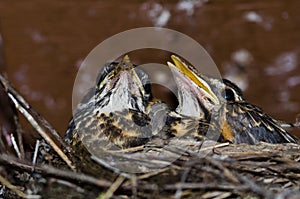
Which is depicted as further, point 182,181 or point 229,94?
point 229,94

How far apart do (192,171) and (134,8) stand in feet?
3.90

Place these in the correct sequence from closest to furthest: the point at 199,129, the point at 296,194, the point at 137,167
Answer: the point at 296,194 < the point at 137,167 < the point at 199,129

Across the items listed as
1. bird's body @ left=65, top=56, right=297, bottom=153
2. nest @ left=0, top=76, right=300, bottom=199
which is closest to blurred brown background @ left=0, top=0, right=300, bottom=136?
bird's body @ left=65, top=56, right=297, bottom=153

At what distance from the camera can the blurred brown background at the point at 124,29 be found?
9.54 feet

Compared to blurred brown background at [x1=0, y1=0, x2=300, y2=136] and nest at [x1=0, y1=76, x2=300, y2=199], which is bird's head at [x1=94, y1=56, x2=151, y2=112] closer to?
blurred brown background at [x1=0, y1=0, x2=300, y2=136]

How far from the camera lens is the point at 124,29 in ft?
9.73

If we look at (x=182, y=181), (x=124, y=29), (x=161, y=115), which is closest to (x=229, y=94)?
(x=161, y=115)

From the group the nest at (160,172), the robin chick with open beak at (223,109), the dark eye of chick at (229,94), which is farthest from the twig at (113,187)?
the dark eye of chick at (229,94)

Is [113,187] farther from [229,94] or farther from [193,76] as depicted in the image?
[229,94]

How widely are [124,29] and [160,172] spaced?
1.14 metres

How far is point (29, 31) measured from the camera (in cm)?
291

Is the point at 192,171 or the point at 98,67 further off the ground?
the point at 98,67

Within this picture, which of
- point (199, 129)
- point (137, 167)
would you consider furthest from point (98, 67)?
point (137, 167)

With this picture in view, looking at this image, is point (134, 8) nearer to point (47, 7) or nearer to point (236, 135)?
point (47, 7)
